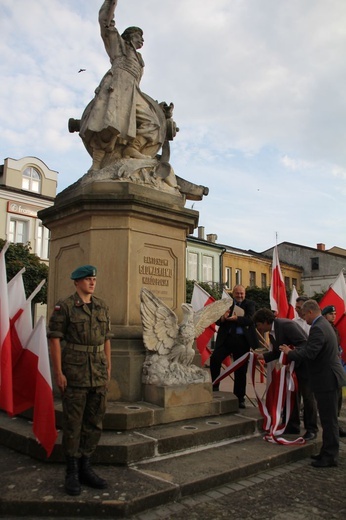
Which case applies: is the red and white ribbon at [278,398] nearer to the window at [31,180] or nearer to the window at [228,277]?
the window at [31,180]

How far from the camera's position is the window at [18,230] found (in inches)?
1265

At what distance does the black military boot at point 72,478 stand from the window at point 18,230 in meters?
30.0

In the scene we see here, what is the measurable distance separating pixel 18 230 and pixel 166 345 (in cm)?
2880

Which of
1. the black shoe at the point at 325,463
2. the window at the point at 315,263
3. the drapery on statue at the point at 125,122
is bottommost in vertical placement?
the black shoe at the point at 325,463

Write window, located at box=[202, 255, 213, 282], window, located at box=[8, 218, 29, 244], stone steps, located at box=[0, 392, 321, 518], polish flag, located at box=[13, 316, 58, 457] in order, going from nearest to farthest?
stone steps, located at box=[0, 392, 321, 518], polish flag, located at box=[13, 316, 58, 457], window, located at box=[8, 218, 29, 244], window, located at box=[202, 255, 213, 282]

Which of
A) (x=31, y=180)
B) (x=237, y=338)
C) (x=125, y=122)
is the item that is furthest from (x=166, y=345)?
(x=31, y=180)

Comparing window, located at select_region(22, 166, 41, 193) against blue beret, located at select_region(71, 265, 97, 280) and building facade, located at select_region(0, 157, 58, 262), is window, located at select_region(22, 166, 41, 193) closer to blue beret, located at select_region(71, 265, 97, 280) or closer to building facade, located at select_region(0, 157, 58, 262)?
building facade, located at select_region(0, 157, 58, 262)

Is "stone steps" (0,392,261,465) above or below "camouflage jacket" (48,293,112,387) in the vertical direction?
below

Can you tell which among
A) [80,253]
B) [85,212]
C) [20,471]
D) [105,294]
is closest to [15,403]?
[20,471]

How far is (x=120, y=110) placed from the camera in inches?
268

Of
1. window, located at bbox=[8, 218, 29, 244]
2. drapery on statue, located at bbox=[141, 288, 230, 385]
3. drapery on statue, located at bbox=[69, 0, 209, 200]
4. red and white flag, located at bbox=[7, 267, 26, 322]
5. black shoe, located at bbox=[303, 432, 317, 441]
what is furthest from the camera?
window, located at bbox=[8, 218, 29, 244]

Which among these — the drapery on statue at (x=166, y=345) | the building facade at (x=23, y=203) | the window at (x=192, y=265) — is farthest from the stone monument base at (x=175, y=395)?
the window at (x=192, y=265)

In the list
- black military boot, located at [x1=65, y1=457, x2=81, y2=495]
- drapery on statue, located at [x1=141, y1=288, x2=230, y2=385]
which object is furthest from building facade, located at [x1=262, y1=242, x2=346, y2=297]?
black military boot, located at [x1=65, y1=457, x2=81, y2=495]

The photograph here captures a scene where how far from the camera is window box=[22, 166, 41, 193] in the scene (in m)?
33.8
